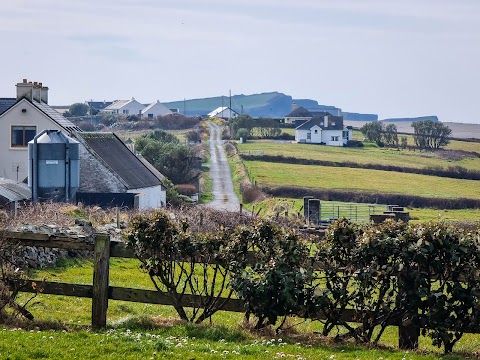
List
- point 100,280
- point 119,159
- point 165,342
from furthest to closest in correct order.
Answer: point 119,159
point 100,280
point 165,342

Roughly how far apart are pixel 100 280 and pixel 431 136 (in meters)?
125

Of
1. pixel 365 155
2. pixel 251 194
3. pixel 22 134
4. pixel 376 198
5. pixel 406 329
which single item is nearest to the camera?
pixel 406 329

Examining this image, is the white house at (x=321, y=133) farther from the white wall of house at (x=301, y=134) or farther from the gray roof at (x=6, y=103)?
the gray roof at (x=6, y=103)

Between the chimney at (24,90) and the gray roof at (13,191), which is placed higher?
the chimney at (24,90)

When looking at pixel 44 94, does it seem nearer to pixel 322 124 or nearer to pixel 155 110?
pixel 322 124

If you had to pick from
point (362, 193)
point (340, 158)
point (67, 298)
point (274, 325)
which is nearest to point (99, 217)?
point (67, 298)

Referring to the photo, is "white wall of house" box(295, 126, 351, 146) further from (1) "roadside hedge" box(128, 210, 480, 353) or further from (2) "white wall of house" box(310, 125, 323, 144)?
(1) "roadside hedge" box(128, 210, 480, 353)

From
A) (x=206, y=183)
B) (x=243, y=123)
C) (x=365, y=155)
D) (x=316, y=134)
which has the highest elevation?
(x=243, y=123)

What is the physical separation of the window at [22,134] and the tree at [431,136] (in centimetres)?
9067

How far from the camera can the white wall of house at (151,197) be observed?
4578cm

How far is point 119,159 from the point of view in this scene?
49.7 meters

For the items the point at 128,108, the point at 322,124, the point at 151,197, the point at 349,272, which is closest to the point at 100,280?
the point at 349,272

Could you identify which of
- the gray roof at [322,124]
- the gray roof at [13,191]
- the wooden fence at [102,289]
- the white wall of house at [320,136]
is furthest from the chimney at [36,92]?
the gray roof at [322,124]

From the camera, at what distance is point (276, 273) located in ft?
38.8
